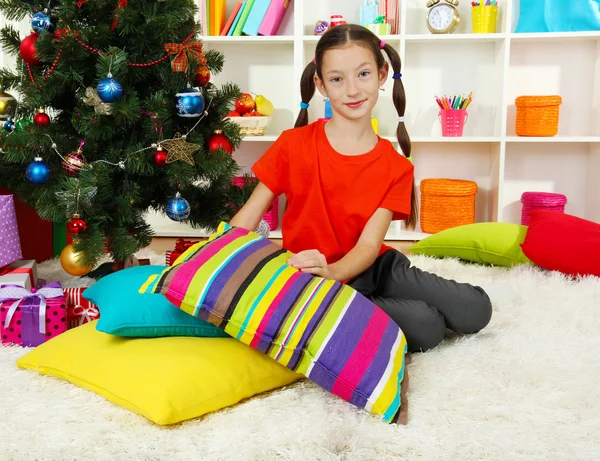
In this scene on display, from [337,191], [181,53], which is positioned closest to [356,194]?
[337,191]

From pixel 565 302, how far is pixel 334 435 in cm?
87

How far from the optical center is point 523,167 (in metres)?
3.02

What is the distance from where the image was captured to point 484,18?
2.74 m

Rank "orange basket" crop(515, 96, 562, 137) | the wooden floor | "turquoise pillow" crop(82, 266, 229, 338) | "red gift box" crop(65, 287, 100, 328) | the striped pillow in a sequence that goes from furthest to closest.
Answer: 1. "orange basket" crop(515, 96, 562, 137)
2. the wooden floor
3. "red gift box" crop(65, 287, 100, 328)
4. "turquoise pillow" crop(82, 266, 229, 338)
5. the striped pillow

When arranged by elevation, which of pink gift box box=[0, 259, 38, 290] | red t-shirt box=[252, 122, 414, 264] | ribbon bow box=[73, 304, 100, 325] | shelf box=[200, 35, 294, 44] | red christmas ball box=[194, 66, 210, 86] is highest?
shelf box=[200, 35, 294, 44]

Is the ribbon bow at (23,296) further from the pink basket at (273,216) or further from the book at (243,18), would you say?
the book at (243,18)

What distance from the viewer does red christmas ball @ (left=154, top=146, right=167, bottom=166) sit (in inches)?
66.6

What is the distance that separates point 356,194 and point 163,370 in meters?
0.55

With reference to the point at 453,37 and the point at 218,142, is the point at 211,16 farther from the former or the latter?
the point at 218,142

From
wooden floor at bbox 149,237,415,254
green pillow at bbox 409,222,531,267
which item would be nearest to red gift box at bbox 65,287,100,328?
wooden floor at bbox 149,237,415,254

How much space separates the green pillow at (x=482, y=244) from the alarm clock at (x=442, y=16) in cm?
94

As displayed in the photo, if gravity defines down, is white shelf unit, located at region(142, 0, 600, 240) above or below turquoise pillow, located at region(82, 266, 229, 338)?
above

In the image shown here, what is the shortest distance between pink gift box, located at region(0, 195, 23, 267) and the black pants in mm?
873

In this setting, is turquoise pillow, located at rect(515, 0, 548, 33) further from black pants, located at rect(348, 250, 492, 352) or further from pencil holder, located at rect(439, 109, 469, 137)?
black pants, located at rect(348, 250, 492, 352)
